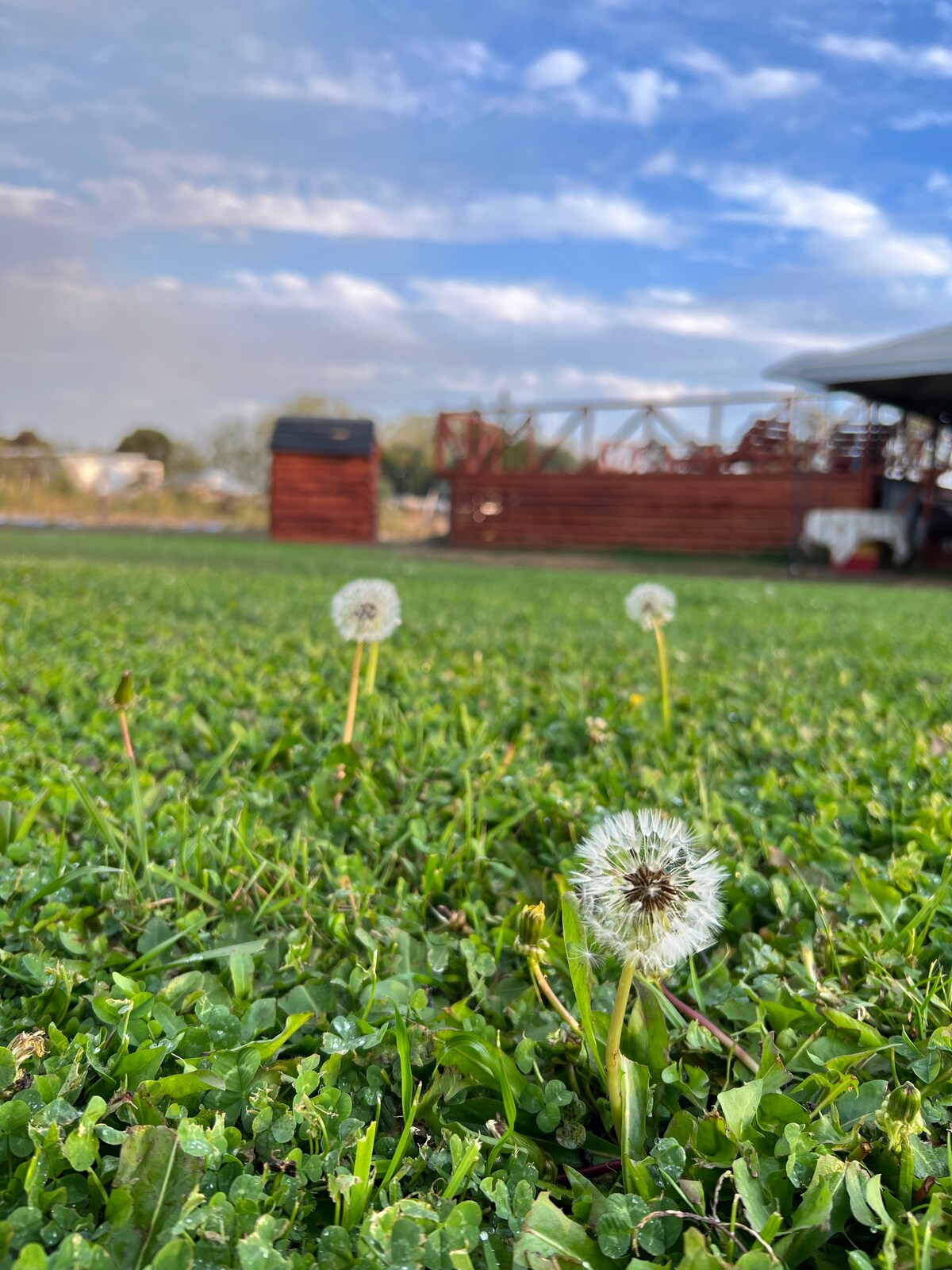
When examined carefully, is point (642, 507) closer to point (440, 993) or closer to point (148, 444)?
point (440, 993)

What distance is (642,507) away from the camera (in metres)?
18.6

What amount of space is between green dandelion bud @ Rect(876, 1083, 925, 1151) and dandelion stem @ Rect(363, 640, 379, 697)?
134 cm

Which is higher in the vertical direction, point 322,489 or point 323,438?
point 323,438

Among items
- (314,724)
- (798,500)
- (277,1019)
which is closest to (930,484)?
(798,500)

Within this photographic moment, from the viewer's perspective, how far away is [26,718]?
2.32 meters

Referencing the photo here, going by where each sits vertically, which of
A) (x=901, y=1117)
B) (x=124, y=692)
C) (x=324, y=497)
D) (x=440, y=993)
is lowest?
(x=440, y=993)

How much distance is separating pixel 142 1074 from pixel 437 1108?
1.05 ft

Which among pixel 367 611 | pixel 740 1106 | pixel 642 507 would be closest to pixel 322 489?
pixel 642 507

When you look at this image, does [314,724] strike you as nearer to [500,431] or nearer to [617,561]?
[617,561]

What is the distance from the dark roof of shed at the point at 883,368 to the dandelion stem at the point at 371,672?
11712 millimetres

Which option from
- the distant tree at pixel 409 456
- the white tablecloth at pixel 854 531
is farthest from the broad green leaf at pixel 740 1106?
the distant tree at pixel 409 456

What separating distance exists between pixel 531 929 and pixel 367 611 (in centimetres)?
124

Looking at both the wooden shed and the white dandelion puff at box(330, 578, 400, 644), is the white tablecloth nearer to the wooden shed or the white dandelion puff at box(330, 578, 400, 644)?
the wooden shed

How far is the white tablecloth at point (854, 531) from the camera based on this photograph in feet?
47.2
